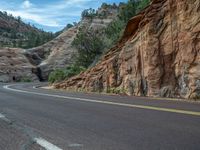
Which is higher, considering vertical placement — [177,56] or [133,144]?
[177,56]

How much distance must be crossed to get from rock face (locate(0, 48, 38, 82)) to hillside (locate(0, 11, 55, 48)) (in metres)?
23.8

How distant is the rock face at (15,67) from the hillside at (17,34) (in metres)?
23.8

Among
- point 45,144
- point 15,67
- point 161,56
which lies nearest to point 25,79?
point 15,67

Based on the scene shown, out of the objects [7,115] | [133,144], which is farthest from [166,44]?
[133,144]

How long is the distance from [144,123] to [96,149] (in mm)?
2734

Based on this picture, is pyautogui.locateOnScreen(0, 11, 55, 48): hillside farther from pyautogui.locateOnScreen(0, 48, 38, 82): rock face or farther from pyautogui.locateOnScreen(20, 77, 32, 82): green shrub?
pyautogui.locateOnScreen(20, 77, 32, 82): green shrub

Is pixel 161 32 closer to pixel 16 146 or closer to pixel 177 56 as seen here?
pixel 177 56

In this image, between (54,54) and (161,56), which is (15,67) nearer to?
(54,54)

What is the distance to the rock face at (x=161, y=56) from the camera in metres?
20.1

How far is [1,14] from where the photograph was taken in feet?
595

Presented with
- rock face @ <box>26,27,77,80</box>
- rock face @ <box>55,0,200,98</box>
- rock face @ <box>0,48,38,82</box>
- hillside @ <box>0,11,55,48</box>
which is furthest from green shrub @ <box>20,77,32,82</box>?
rock face @ <box>55,0,200,98</box>

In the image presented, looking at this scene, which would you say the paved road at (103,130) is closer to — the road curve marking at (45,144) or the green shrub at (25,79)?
the road curve marking at (45,144)

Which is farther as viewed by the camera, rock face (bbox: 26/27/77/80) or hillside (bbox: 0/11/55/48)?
hillside (bbox: 0/11/55/48)

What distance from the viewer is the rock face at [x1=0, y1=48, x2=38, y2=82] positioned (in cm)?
8500
